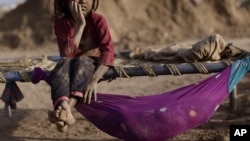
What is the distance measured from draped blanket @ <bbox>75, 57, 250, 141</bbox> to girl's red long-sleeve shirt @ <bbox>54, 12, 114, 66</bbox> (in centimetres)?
39

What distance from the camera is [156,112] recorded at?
355 centimetres

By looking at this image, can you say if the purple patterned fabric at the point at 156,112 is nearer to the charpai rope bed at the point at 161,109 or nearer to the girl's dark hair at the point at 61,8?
the charpai rope bed at the point at 161,109

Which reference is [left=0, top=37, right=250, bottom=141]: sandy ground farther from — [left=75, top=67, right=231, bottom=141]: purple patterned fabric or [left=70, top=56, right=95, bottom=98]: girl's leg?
[left=70, top=56, right=95, bottom=98]: girl's leg

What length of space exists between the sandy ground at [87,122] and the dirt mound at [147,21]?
4497 millimetres

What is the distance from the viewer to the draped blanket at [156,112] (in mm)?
3535

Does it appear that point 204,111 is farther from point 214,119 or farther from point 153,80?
point 153,80

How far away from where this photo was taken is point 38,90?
6699 mm

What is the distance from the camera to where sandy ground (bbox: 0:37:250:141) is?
454 cm

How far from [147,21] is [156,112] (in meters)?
8.43

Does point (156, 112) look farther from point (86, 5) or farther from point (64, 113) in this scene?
point (86, 5)

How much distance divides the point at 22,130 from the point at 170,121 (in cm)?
189

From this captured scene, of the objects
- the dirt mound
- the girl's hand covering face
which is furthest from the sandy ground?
the dirt mound

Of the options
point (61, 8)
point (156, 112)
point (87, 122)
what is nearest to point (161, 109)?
point (156, 112)

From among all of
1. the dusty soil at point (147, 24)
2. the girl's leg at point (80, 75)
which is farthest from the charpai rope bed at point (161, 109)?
the dusty soil at point (147, 24)
